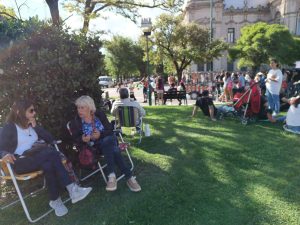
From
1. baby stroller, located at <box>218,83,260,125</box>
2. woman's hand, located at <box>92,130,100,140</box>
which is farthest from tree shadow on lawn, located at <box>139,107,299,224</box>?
woman's hand, located at <box>92,130,100,140</box>

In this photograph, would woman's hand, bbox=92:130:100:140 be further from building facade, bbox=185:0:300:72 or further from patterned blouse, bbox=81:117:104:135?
Answer: building facade, bbox=185:0:300:72

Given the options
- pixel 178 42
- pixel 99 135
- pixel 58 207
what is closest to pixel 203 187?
pixel 99 135

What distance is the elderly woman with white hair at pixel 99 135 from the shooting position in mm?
4168

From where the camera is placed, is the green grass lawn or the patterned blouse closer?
the green grass lawn

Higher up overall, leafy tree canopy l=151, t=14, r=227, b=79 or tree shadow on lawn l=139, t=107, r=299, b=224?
leafy tree canopy l=151, t=14, r=227, b=79

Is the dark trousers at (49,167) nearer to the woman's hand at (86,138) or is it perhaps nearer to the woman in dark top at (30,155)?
the woman in dark top at (30,155)

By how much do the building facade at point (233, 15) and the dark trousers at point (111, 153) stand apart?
5439 cm

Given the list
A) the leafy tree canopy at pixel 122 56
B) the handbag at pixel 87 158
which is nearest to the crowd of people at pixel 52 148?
the handbag at pixel 87 158

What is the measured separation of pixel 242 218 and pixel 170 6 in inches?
484

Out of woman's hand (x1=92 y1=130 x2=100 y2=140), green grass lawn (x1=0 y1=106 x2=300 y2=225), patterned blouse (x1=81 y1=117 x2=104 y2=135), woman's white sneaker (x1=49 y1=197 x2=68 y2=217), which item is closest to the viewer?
green grass lawn (x1=0 y1=106 x2=300 y2=225)

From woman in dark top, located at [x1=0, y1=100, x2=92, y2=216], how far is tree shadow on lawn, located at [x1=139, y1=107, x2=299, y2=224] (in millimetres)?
1892

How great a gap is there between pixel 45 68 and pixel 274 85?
6.63 m

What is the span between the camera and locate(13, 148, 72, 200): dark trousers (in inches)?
144

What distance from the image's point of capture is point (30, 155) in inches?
151
